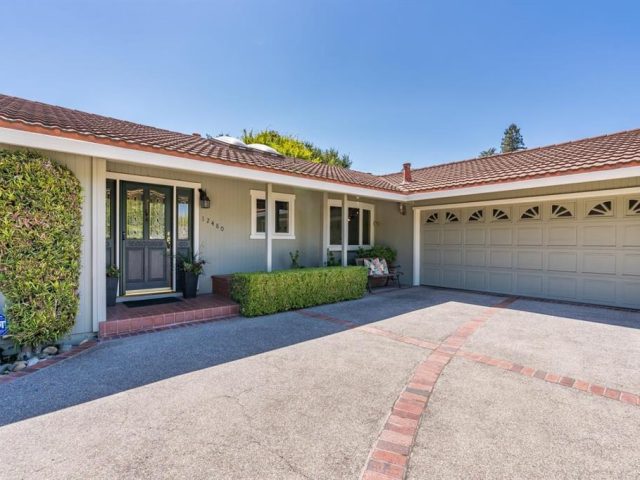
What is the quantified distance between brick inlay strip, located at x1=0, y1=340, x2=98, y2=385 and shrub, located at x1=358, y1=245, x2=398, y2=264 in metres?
8.02

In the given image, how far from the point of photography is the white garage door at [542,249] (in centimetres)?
759

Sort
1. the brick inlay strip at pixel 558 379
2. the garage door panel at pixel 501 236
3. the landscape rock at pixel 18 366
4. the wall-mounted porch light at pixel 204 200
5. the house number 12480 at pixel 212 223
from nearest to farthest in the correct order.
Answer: the brick inlay strip at pixel 558 379 → the landscape rock at pixel 18 366 → the wall-mounted porch light at pixel 204 200 → the house number 12480 at pixel 212 223 → the garage door panel at pixel 501 236

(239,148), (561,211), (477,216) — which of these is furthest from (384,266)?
(239,148)

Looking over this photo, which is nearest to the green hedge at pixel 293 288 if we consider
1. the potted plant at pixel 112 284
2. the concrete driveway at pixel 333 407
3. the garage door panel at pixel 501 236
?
the concrete driveway at pixel 333 407

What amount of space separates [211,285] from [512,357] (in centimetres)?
660

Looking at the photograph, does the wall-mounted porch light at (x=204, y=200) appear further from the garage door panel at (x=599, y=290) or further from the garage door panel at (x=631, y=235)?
the garage door panel at (x=631, y=235)

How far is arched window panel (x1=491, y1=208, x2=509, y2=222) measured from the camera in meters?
9.44

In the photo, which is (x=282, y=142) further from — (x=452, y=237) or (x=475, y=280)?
(x=475, y=280)

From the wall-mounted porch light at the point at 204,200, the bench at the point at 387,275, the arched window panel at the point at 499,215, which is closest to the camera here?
the wall-mounted porch light at the point at 204,200

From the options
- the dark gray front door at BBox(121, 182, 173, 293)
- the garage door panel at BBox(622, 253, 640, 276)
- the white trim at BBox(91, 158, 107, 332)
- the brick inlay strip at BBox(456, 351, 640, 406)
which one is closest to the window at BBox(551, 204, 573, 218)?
the garage door panel at BBox(622, 253, 640, 276)

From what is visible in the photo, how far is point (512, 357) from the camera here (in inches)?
180

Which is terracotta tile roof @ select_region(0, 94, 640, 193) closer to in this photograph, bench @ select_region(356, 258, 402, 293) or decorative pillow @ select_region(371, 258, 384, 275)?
decorative pillow @ select_region(371, 258, 384, 275)

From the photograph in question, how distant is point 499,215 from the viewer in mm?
9562

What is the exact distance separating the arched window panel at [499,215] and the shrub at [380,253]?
132 inches
